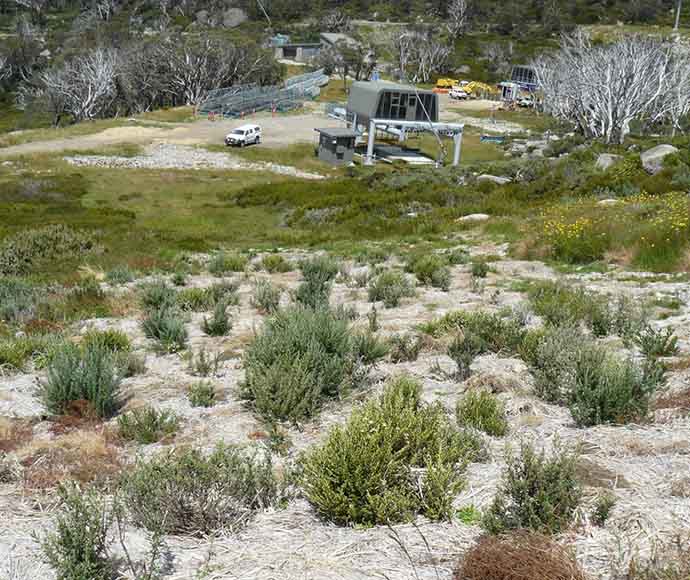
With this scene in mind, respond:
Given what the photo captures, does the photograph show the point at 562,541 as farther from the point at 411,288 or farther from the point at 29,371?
the point at 411,288

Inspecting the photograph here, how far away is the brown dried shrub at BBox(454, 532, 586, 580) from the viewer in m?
4.30

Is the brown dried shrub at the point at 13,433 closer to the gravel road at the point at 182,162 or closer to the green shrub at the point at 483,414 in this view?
the green shrub at the point at 483,414

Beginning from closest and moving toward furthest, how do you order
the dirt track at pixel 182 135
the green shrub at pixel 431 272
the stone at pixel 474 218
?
1. the green shrub at pixel 431 272
2. the stone at pixel 474 218
3. the dirt track at pixel 182 135

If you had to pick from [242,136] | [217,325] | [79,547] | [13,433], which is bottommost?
[242,136]

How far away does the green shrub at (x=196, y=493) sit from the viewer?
5.26m

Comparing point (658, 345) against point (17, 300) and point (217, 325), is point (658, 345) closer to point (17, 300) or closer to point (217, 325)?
point (217, 325)

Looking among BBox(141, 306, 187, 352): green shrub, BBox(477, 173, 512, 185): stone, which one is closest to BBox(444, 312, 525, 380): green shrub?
BBox(141, 306, 187, 352): green shrub

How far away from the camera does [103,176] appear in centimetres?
4494

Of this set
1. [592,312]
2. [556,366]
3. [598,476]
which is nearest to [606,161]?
[592,312]

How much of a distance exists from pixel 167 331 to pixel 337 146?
43749 millimetres

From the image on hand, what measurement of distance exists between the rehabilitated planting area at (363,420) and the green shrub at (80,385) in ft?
0.10

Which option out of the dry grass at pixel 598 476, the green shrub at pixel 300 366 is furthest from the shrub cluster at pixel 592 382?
the green shrub at pixel 300 366

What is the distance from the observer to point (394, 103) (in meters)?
56.3

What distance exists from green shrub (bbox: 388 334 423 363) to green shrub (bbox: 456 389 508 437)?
2.18m
